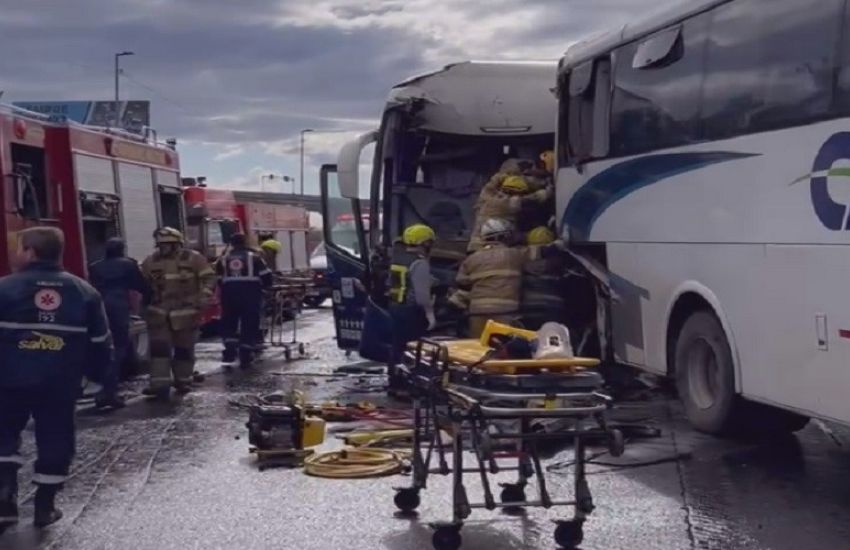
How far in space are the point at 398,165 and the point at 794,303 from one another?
7.14m

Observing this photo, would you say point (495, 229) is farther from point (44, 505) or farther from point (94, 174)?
point (44, 505)

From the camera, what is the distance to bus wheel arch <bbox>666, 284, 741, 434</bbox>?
10422 mm

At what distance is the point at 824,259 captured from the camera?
8672mm

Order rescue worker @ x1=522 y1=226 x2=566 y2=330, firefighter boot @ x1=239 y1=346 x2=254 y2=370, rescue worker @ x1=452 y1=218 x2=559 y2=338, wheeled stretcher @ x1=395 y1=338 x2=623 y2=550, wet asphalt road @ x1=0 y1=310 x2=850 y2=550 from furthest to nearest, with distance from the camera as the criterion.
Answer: firefighter boot @ x1=239 y1=346 x2=254 y2=370 < rescue worker @ x1=522 y1=226 x2=566 y2=330 < rescue worker @ x1=452 y1=218 x2=559 y2=338 < wet asphalt road @ x1=0 y1=310 x2=850 y2=550 < wheeled stretcher @ x1=395 y1=338 x2=623 y2=550

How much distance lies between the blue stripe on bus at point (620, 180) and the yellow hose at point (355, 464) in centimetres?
315

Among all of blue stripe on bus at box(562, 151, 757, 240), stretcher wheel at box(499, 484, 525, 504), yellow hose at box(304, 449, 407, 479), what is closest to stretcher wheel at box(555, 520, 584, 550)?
stretcher wheel at box(499, 484, 525, 504)

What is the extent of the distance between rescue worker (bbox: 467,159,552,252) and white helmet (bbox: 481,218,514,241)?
0.20 metres

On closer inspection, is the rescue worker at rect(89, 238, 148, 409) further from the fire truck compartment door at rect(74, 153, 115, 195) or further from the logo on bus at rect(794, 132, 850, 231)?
the logo on bus at rect(794, 132, 850, 231)

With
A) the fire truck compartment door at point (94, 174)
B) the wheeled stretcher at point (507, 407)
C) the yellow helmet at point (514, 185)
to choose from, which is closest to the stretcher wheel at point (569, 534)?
the wheeled stretcher at point (507, 407)

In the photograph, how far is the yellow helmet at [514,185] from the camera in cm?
1391

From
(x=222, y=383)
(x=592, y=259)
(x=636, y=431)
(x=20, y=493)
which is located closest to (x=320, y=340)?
(x=222, y=383)

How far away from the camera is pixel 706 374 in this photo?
36.0 feet

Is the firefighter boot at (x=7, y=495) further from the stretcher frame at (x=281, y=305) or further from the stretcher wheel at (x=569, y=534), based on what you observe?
the stretcher frame at (x=281, y=305)

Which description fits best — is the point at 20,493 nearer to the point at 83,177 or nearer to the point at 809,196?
the point at 809,196
